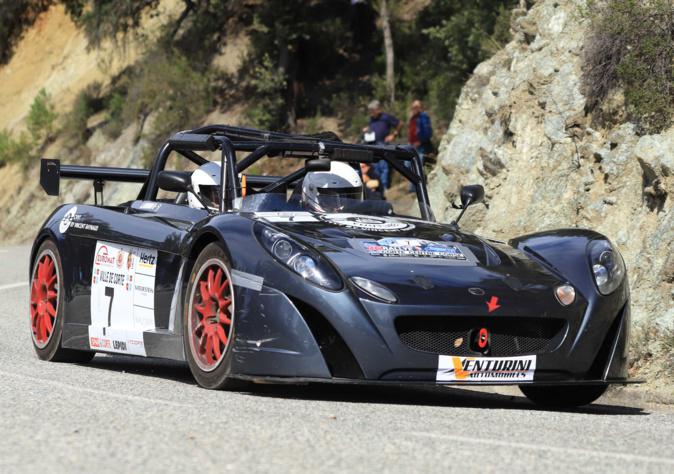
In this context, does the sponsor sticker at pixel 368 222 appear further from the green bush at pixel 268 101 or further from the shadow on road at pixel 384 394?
the green bush at pixel 268 101

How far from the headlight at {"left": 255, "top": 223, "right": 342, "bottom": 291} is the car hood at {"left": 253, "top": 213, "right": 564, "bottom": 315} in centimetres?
8

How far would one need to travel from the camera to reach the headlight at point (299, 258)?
6.95m

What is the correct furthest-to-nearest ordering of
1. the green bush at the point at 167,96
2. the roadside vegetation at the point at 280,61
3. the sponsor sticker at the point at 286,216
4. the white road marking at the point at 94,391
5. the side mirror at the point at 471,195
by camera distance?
1. the green bush at the point at 167,96
2. the roadside vegetation at the point at 280,61
3. the side mirror at the point at 471,195
4. the sponsor sticker at the point at 286,216
5. the white road marking at the point at 94,391

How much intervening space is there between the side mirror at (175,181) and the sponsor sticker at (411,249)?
4.84 ft

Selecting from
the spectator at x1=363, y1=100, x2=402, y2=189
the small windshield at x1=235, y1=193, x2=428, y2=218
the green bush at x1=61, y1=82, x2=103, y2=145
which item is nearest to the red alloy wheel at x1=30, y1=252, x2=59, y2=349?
the small windshield at x1=235, y1=193, x2=428, y2=218

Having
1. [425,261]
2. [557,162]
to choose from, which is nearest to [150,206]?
[425,261]

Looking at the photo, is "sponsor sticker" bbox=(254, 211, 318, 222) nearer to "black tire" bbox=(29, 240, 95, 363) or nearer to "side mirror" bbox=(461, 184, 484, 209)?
"side mirror" bbox=(461, 184, 484, 209)

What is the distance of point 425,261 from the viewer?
734cm

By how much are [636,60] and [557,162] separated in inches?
64.6

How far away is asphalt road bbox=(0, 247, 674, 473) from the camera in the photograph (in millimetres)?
4953

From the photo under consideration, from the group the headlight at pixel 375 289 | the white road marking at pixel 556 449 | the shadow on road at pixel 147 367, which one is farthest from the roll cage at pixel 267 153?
the white road marking at pixel 556 449

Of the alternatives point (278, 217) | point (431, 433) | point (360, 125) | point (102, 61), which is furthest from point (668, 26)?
point (102, 61)

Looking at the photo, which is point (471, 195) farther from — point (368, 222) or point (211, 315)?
point (211, 315)

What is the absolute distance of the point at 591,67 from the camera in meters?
13.7
